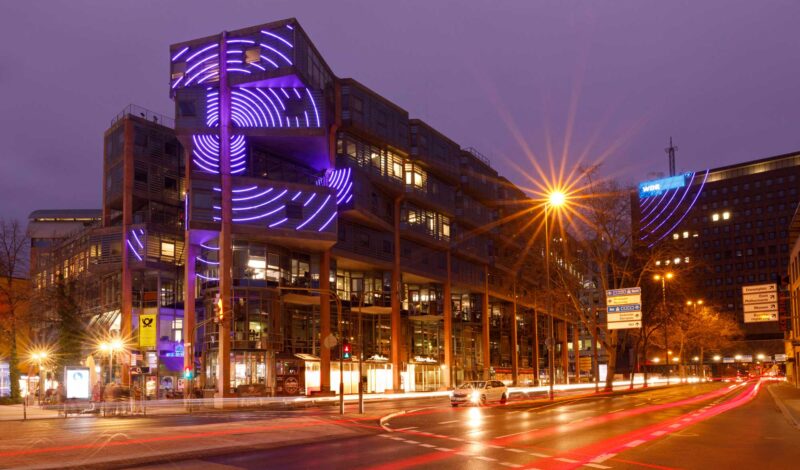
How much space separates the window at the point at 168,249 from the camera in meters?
67.2

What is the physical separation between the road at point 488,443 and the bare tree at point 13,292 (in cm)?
2904

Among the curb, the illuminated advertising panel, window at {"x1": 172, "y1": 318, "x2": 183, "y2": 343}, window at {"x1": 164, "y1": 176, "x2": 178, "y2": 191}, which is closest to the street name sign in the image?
the curb

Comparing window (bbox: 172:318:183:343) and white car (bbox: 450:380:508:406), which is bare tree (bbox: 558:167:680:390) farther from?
window (bbox: 172:318:183:343)

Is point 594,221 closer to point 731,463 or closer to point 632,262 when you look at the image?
point 632,262

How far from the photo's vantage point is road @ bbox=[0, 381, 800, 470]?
638 inches

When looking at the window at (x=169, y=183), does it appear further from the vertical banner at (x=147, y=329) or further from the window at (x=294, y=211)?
the vertical banner at (x=147, y=329)

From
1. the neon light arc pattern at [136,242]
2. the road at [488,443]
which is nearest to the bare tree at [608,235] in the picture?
the road at [488,443]

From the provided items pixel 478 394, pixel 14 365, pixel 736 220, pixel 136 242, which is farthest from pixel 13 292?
pixel 736 220

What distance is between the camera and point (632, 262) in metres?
58.2

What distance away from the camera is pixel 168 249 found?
67.6 meters

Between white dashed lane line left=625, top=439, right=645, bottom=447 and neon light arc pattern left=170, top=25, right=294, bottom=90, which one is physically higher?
neon light arc pattern left=170, top=25, right=294, bottom=90

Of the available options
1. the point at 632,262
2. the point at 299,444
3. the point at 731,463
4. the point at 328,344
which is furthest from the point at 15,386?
the point at 731,463

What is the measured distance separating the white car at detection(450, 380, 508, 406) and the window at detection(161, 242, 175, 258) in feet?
116

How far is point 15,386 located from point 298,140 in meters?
27.5
